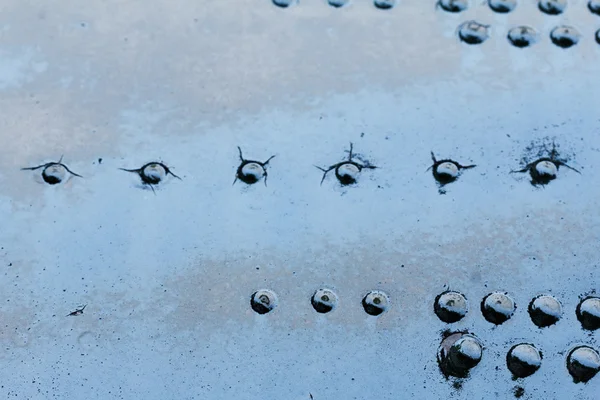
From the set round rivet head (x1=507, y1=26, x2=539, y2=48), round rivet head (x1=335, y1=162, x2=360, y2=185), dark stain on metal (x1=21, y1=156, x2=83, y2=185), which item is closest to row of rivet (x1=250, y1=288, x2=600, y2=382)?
round rivet head (x1=335, y1=162, x2=360, y2=185)

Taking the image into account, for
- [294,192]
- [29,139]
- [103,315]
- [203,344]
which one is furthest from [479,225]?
[29,139]

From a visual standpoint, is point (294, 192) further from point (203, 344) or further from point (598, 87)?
point (598, 87)

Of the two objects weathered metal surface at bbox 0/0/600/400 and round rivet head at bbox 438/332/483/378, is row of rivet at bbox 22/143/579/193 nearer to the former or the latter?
weathered metal surface at bbox 0/0/600/400

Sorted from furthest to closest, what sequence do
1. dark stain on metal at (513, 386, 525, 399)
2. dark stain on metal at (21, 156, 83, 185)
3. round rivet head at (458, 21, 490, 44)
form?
round rivet head at (458, 21, 490, 44) → dark stain on metal at (21, 156, 83, 185) → dark stain on metal at (513, 386, 525, 399)

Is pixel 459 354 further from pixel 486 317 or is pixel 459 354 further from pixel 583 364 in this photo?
pixel 583 364

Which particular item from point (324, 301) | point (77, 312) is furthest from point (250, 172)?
point (77, 312)

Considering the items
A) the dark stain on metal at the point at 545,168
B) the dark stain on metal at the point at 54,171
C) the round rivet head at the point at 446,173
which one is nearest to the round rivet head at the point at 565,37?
the dark stain on metal at the point at 545,168
